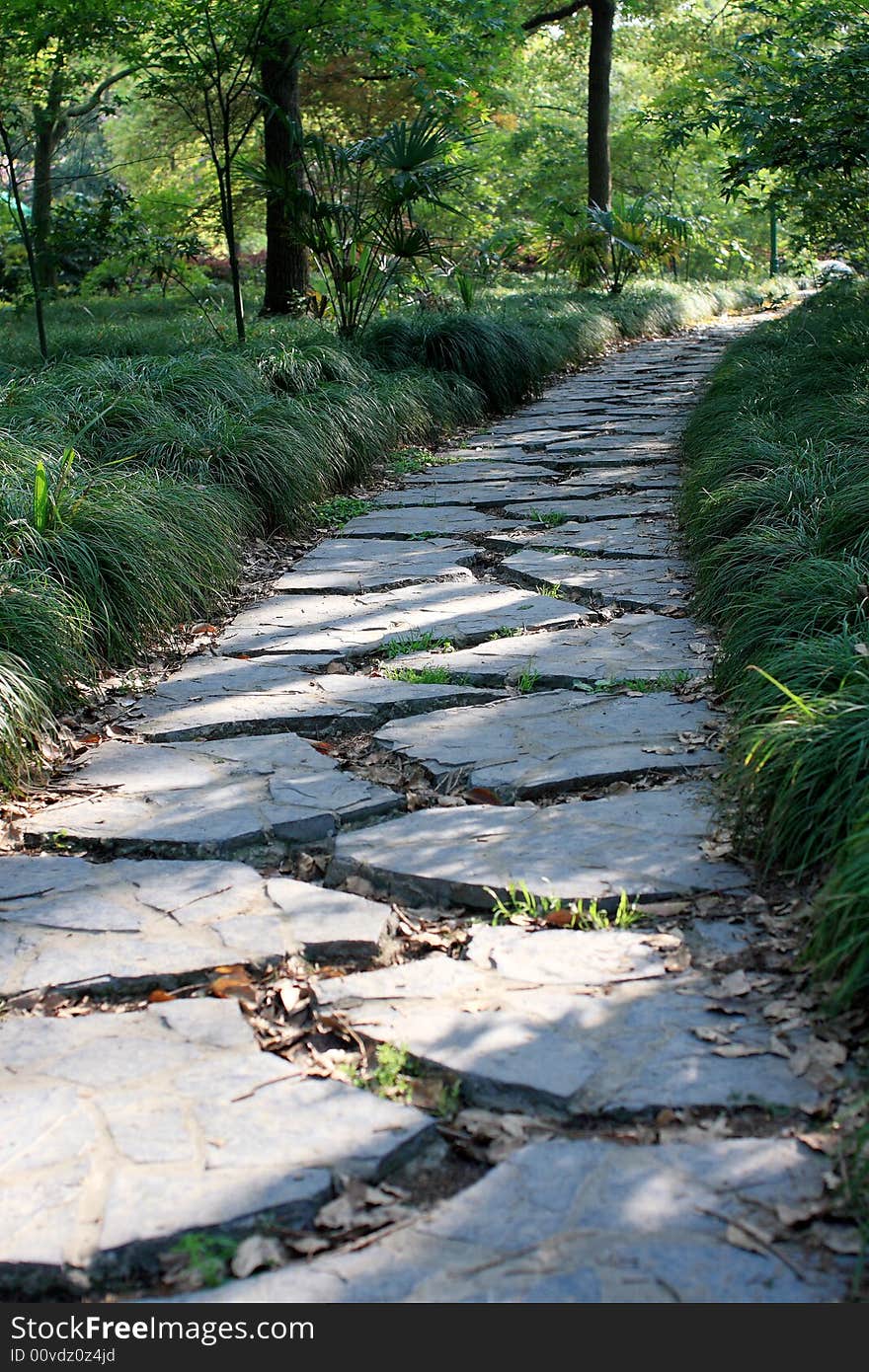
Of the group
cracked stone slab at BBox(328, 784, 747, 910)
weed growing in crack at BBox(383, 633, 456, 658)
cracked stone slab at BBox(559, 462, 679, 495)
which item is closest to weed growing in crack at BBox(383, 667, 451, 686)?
weed growing in crack at BBox(383, 633, 456, 658)

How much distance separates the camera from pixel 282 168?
856 cm

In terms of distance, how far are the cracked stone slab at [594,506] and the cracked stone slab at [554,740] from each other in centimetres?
254

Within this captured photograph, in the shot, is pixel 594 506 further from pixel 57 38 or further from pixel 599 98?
pixel 599 98

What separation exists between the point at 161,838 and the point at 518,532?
3262mm

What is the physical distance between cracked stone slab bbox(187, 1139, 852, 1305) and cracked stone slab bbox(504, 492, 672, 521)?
454 cm

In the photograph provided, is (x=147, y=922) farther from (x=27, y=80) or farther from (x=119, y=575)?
(x=27, y=80)

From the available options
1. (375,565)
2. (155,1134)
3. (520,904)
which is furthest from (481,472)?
(155,1134)

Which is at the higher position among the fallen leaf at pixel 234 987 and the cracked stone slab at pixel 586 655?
the cracked stone slab at pixel 586 655

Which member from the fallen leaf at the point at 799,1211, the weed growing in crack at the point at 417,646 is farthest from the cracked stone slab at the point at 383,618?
the fallen leaf at the point at 799,1211

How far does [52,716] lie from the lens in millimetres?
3564

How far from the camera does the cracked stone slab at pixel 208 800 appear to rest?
2859mm

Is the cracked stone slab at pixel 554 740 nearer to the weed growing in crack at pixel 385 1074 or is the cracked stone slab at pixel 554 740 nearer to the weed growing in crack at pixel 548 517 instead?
the weed growing in crack at pixel 385 1074
